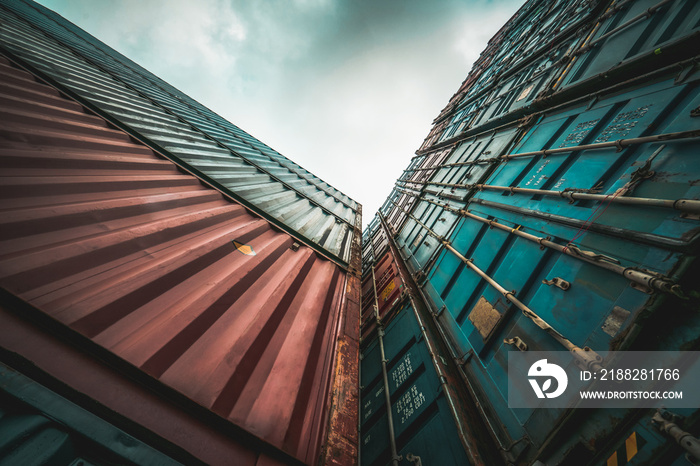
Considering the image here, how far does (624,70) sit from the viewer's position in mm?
3324

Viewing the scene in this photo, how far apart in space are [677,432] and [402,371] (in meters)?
2.55

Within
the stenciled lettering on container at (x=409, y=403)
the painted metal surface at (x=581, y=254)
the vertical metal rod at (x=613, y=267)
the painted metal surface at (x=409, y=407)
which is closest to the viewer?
the vertical metal rod at (x=613, y=267)

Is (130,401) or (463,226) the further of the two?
(463,226)

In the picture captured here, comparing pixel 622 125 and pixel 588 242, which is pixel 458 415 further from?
pixel 622 125

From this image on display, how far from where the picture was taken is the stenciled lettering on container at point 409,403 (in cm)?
285

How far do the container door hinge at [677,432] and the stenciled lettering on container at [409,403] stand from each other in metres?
1.97

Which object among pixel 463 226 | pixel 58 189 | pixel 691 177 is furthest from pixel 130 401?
pixel 463 226

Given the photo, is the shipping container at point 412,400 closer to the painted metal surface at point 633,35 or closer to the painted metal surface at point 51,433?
the painted metal surface at point 51,433

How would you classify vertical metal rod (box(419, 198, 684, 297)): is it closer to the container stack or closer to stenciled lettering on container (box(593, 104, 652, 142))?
the container stack

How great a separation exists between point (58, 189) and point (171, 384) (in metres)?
2.10

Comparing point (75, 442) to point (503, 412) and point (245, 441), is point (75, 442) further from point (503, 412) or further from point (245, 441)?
point (503, 412)

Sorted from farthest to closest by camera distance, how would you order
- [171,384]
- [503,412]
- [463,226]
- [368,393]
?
[463,226] → [368,393] → [503,412] → [171,384]

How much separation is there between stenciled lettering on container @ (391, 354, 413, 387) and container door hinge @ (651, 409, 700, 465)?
89.0 inches
